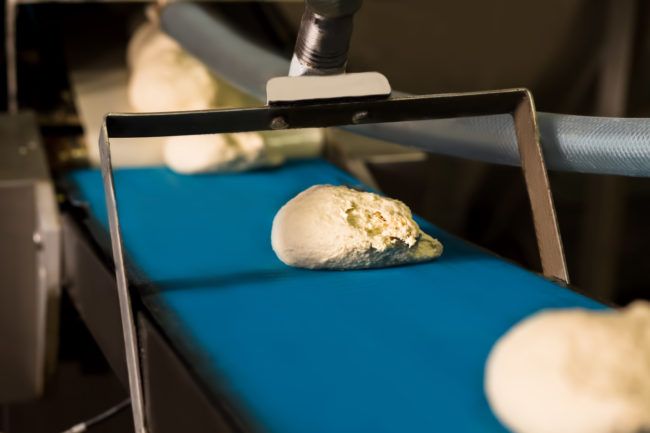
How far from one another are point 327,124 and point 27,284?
2.22 ft

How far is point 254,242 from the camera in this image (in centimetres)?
102

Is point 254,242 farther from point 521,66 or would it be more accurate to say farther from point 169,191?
point 521,66

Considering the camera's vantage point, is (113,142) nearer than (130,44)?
Yes

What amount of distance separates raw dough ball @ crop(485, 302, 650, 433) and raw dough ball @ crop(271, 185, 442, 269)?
33 centimetres

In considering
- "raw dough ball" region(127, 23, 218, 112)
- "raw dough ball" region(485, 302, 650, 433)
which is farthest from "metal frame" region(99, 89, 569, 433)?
"raw dough ball" region(127, 23, 218, 112)

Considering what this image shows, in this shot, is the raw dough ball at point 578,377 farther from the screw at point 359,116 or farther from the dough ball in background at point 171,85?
the dough ball in background at point 171,85

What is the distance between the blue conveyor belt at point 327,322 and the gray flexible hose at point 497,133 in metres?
0.14

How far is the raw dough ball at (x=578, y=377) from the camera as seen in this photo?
548 mm

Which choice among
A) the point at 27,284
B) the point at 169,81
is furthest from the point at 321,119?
the point at 169,81

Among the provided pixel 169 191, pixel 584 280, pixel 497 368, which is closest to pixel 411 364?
pixel 497 368

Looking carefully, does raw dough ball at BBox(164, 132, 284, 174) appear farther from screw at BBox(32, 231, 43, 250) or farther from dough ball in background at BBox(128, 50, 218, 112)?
screw at BBox(32, 231, 43, 250)

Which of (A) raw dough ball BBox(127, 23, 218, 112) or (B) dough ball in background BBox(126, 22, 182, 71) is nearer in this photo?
(A) raw dough ball BBox(127, 23, 218, 112)

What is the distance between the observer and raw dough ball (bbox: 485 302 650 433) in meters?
0.55

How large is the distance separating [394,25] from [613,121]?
1241 millimetres
